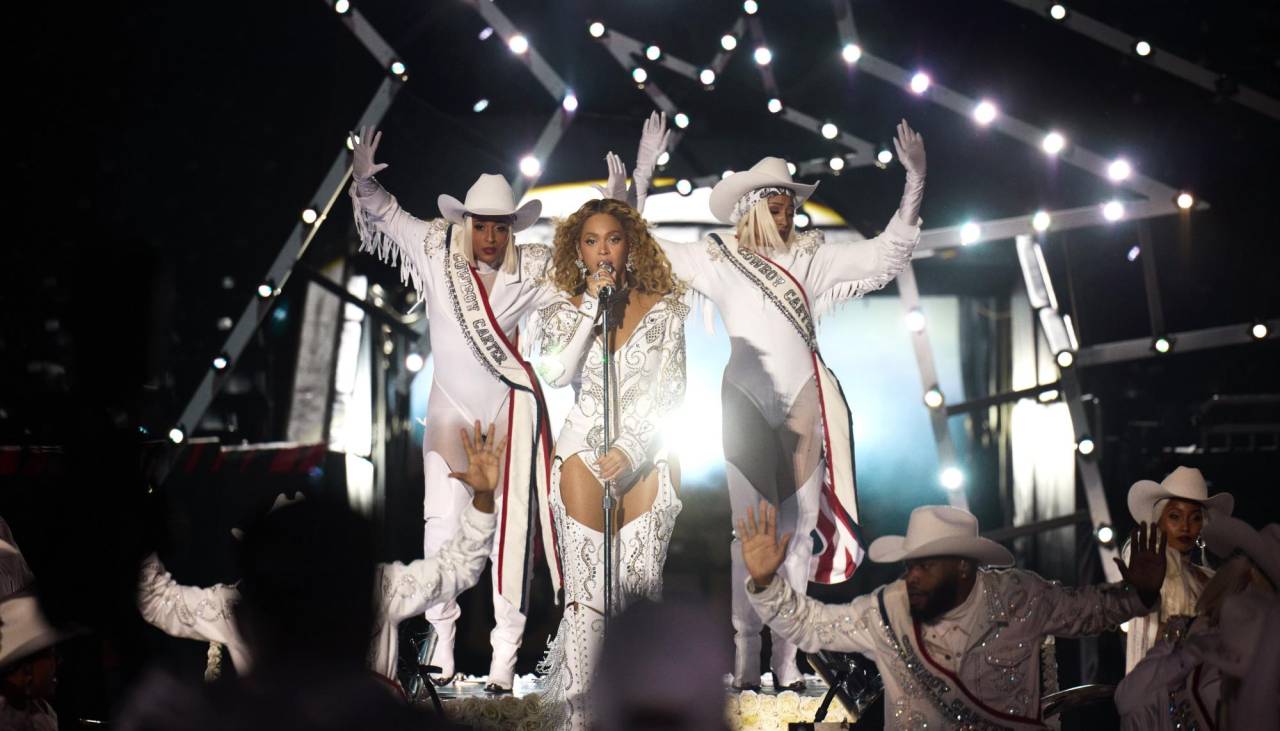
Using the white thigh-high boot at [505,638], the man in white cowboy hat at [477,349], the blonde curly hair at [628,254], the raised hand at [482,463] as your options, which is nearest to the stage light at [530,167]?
the man in white cowboy hat at [477,349]

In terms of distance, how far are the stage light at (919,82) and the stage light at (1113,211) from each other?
1.18m

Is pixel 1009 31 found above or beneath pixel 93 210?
above

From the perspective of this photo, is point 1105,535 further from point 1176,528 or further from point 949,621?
point 949,621

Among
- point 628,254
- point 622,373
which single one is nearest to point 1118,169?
point 628,254

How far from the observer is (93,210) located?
754 centimetres

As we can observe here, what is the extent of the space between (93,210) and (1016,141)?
4958mm

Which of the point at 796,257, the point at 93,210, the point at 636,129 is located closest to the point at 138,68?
the point at 93,210

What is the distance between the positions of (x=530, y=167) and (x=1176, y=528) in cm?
350

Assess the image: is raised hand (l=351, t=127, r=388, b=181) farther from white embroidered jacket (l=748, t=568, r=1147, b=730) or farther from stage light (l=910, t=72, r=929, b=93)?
stage light (l=910, t=72, r=929, b=93)

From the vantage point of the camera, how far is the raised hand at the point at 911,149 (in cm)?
613

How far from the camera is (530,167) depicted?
7.34 meters

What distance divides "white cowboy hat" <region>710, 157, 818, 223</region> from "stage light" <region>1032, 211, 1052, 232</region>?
213 centimetres

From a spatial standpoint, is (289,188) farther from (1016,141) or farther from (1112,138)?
(1112,138)

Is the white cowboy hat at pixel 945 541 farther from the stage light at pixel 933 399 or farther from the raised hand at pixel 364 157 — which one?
the stage light at pixel 933 399
